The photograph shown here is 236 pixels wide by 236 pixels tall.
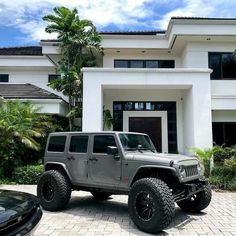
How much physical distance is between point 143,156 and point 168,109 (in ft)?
34.1

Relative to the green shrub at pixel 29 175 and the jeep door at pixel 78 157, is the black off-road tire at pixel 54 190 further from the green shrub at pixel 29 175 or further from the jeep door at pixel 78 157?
the green shrub at pixel 29 175

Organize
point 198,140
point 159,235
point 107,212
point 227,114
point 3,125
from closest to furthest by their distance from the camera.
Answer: point 159,235
point 107,212
point 3,125
point 198,140
point 227,114

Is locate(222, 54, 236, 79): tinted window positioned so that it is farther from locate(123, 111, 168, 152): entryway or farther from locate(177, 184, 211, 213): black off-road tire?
locate(177, 184, 211, 213): black off-road tire

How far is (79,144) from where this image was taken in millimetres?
8039

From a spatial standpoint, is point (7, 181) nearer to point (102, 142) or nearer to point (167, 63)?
point (102, 142)

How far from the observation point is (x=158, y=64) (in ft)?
59.9

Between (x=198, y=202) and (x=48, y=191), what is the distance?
3805 mm

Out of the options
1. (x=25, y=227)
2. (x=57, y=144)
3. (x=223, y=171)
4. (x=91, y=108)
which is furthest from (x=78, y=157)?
(x=223, y=171)

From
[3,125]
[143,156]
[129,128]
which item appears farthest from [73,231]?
[129,128]

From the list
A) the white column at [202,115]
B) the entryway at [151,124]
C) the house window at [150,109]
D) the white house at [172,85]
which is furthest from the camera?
the house window at [150,109]

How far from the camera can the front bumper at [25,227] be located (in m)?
3.64

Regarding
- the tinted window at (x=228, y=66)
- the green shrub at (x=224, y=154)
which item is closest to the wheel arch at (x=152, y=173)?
the green shrub at (x=224, y=154)

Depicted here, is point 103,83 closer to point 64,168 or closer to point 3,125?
point 3,125

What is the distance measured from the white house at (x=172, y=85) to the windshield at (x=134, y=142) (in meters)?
5.35
